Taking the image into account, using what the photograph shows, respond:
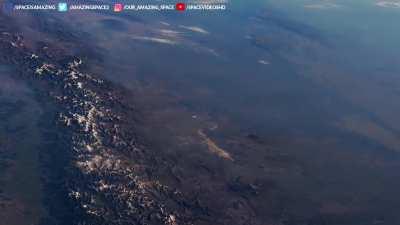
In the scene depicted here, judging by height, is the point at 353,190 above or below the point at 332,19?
below

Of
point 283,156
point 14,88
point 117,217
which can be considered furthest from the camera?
point 14,88

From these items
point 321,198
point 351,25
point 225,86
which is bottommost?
point 321,198

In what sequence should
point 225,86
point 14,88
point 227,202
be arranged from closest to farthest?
point 227,202, point 14,88, point 225,86

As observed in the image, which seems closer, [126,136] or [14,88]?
[126,136]

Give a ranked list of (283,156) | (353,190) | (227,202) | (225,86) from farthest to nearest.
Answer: (225,86), (283,156), (353,190), (227,202)

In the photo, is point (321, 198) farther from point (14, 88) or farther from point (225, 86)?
point (14, 88)

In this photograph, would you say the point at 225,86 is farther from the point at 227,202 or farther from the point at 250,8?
the point at 250,8

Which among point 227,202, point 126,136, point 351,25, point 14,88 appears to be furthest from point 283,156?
point 351,25

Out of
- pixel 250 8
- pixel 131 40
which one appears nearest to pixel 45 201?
pixel 131 40

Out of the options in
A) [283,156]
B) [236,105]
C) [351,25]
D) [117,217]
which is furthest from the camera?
[351,25]
